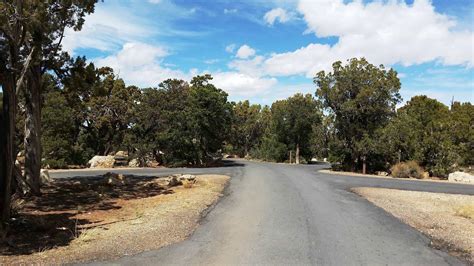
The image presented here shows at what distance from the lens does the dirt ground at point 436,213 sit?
873cm

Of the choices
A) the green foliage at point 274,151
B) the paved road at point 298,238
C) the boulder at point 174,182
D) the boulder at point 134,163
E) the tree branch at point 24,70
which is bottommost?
the paved road at point 298,238

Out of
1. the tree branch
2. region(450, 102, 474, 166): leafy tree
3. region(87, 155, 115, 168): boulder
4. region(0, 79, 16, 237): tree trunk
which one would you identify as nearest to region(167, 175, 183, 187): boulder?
the tree branch

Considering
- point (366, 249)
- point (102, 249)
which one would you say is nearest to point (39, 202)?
point (102, 249)

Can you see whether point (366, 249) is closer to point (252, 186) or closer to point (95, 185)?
point (252, 186)

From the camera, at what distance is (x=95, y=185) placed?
17922 millimetres

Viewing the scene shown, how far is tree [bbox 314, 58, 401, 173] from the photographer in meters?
31.4

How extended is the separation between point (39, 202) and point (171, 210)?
465cm

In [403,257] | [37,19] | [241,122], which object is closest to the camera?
[403,257]

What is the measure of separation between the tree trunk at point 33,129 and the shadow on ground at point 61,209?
2.66ft

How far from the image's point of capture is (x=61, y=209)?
40.2 feet

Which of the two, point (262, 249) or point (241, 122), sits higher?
point (241, 122)

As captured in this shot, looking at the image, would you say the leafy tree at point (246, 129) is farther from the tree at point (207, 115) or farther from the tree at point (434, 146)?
the tree at point (434, 146)

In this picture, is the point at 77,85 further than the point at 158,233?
Yes

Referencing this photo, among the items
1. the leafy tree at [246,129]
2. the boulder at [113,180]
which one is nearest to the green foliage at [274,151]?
the leafy tree at [246,129]
